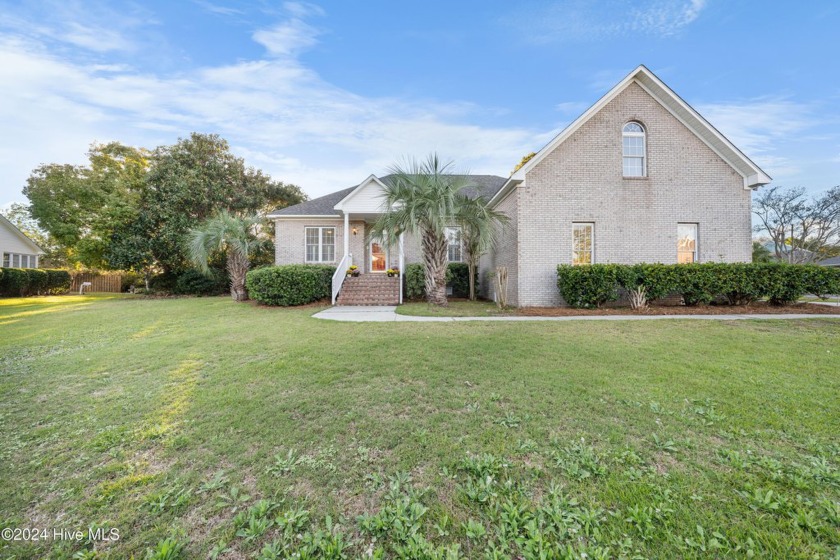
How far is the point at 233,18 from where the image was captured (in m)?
9.92

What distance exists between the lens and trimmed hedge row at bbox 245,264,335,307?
1116 cm

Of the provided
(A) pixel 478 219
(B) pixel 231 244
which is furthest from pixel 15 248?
(A) pixel 478 219

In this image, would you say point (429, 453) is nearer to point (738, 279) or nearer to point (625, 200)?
point (625, 200)

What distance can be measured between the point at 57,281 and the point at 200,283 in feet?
39.6

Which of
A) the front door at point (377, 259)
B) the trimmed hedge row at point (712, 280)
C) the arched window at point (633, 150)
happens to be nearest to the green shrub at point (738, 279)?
the trimmed hedge row at point (712, 280)

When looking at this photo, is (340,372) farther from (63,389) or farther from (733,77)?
(733,77)

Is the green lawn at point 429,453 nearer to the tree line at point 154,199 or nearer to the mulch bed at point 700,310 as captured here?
the mulch bed at point 700,310

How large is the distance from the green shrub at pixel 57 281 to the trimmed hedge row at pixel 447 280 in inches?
991

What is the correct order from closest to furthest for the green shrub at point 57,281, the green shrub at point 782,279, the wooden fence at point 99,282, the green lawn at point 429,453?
the green lawn at point 429,453
the green shrub at point 782,279
the green shrub at point 57,281
the wooden fence at point 99,282

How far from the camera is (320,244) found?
51.6 ft

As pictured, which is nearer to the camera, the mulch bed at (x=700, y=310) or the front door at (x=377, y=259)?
the mulch bed at (x=700, y=310)

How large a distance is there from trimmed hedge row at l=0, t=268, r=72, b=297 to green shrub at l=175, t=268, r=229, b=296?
8.78 m

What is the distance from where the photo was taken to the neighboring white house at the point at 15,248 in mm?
19734

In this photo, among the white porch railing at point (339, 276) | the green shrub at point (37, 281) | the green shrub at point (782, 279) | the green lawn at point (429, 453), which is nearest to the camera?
the green lawn at point (429, 453)
